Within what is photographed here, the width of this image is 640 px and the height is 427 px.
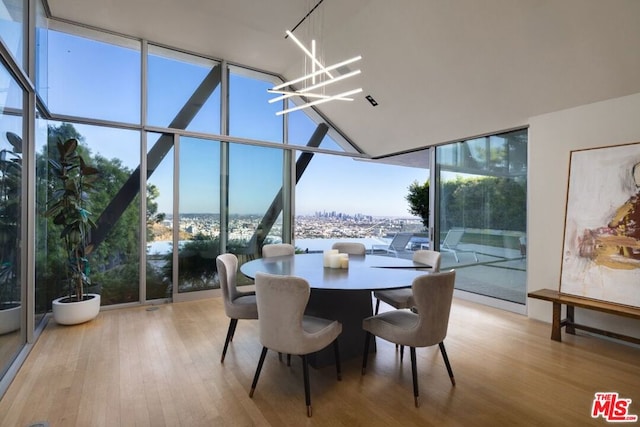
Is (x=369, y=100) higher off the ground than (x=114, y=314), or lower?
higher

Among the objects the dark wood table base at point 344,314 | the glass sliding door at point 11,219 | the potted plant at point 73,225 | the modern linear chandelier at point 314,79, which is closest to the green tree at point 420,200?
the modern linear chandelier at point 314,79

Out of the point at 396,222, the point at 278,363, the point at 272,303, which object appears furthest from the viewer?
the point at 396,222

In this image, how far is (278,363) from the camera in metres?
2.75

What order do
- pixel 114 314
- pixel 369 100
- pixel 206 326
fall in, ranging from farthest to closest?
pixel 369 100 → pixel 114 314 → pixel 206 326

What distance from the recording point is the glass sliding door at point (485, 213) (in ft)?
14.0

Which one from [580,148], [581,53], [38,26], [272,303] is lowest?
[272,303]

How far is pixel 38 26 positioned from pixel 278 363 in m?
4.29

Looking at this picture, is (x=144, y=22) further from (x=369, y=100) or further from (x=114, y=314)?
(x=114, y=314)

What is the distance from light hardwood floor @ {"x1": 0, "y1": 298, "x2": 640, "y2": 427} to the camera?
2.02 meters

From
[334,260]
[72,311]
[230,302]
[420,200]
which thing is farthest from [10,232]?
[420,200]

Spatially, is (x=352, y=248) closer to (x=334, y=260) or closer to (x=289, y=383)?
(x=334, y=260)

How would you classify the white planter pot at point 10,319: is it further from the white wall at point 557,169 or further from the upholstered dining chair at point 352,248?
the white wall at point 557,169

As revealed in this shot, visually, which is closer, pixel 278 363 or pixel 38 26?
pixel 278 363

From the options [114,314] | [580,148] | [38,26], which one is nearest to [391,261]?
[580,148]
